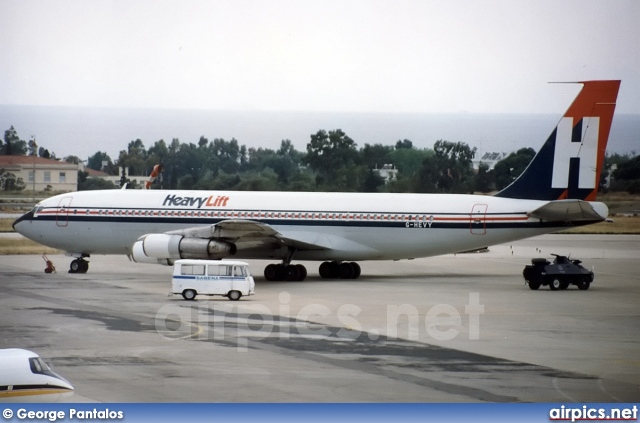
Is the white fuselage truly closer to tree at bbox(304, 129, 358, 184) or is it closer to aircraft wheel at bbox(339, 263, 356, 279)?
aircraft wheel at bbox(339, 263, 356, 279)

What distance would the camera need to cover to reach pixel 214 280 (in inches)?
1298

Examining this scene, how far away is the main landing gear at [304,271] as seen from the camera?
132ft

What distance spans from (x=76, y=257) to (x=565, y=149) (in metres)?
20.7

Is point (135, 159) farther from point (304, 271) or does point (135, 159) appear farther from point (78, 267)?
point (304, 271)

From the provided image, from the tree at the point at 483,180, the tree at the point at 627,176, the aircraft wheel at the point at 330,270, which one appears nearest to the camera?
the aircraft wheel at the point at 330,270

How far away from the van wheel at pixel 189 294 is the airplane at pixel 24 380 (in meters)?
17.4

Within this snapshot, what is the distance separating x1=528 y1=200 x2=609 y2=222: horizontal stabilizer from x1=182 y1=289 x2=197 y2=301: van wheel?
546 inches

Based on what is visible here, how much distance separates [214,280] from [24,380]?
17.9 m

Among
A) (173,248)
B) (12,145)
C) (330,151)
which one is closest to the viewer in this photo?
(173,248)

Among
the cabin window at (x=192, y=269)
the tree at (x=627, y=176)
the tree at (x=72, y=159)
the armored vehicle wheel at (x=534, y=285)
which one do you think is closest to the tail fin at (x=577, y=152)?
the tree at (x=627, y=176)

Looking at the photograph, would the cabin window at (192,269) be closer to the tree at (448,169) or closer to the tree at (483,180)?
the tree at (448,169)

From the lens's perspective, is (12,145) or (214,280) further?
(12,145)

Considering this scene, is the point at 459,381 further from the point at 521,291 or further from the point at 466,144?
the point at 466,144

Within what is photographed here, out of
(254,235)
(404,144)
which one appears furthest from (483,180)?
(254,235)
